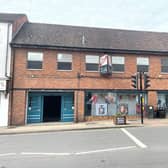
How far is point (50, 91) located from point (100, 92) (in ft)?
14.3

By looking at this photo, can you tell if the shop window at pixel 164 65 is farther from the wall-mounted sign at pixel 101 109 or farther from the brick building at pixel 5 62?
the brick building at pixel 5 62

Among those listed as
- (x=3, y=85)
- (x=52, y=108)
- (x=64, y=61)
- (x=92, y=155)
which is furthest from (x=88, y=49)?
(x=92, y=155)

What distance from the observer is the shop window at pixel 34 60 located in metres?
19.2

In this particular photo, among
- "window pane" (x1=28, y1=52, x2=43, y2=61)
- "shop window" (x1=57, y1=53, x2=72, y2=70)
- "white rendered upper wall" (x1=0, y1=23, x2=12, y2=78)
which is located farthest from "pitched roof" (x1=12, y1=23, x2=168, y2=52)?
"shop window" (x1=57, y1=53, x2=72, y2=70)

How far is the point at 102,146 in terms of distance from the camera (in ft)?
32.2

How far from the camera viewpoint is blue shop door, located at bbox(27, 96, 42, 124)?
19125 mm

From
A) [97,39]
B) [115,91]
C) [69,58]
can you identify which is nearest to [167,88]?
[115,91]

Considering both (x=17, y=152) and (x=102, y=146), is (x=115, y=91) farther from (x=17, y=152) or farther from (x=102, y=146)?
(x=17, y=152)

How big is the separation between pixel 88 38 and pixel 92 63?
2.91m

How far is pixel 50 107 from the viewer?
20141 mm

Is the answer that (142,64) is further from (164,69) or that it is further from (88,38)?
(88,38)

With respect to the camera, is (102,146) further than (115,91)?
No

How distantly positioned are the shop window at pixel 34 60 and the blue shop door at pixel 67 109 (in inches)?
140

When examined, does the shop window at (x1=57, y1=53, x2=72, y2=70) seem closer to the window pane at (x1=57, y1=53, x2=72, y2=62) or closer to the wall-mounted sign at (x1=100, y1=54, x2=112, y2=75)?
the window pane at (x1=57, y1=53, x2=72, y2=62)
